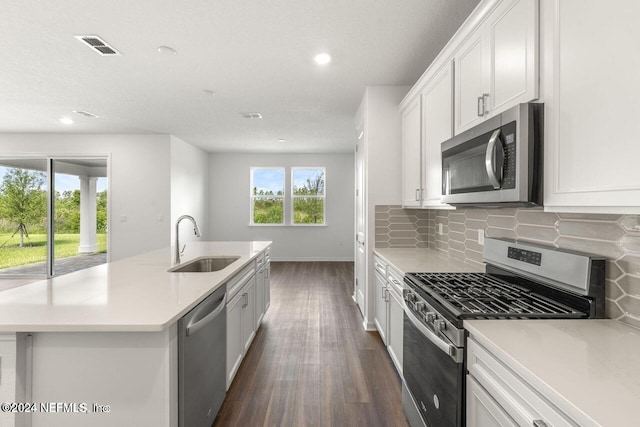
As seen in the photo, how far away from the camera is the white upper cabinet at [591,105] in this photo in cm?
88

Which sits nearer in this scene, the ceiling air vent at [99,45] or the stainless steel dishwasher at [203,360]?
the stainless steel dishwasher at [203,360]

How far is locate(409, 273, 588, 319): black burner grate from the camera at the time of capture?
1213mm

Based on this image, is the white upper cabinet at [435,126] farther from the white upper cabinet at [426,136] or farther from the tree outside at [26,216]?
the tree outside at [26,216]

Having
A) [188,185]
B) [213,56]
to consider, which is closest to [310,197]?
[188,185]

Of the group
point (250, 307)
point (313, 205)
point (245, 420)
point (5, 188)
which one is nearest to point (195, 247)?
point (250, 307)

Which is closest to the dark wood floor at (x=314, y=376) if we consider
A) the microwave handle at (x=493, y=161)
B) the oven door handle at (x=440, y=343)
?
the oven door handle at (x=440, y=343)

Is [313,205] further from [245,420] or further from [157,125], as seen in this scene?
[245,420]

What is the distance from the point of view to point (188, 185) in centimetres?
657

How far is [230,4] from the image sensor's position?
2.04 meters

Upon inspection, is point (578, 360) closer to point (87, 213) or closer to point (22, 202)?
point (87, 213)

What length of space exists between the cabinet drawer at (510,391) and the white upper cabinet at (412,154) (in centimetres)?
172

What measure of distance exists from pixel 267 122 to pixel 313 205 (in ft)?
10.3

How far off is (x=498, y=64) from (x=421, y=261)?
1.46 meters

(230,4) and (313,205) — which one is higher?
(230,4)
